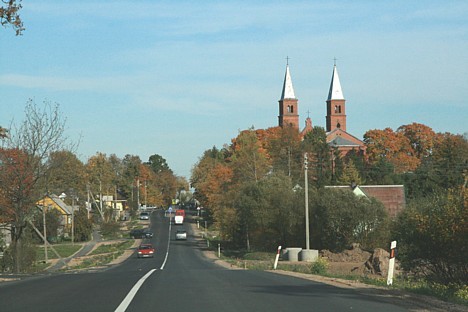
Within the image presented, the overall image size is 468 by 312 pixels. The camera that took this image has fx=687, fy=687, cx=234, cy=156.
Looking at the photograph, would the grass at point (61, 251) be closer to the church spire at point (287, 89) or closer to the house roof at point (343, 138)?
the house roof at point (343, 138)

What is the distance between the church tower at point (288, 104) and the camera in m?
170

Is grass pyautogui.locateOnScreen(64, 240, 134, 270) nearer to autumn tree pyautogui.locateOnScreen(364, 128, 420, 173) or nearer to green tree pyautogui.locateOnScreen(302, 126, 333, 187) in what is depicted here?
green tree pyautogui.locateOnScreen(302, 126, 333, 187)

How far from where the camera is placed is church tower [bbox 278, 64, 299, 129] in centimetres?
17025

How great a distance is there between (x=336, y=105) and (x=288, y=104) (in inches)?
479

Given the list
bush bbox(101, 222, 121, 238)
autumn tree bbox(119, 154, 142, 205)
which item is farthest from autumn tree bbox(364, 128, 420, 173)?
autumn tree bbox(119, 154, 142, 205)

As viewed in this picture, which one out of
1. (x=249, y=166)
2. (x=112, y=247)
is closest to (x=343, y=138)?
(x=249, y=166)

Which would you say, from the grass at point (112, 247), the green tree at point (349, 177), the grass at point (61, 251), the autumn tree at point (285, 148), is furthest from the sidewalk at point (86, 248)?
the green tree at point (349, 177)

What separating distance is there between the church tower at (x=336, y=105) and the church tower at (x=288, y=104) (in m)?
8.48

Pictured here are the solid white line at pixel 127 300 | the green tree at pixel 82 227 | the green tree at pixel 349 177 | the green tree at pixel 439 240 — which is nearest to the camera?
the solid white line at pixel 127 300

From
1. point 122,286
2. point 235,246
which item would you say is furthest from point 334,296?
point 235,246

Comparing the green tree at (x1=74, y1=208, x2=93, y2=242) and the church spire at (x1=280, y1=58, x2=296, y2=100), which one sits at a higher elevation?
the church spire at (x1=280, y1=58, x2=296, y2=100)

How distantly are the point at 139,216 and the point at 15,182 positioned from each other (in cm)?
9903

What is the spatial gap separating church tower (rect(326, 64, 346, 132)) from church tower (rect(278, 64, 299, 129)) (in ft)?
27.8

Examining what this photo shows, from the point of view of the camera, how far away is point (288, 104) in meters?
170
